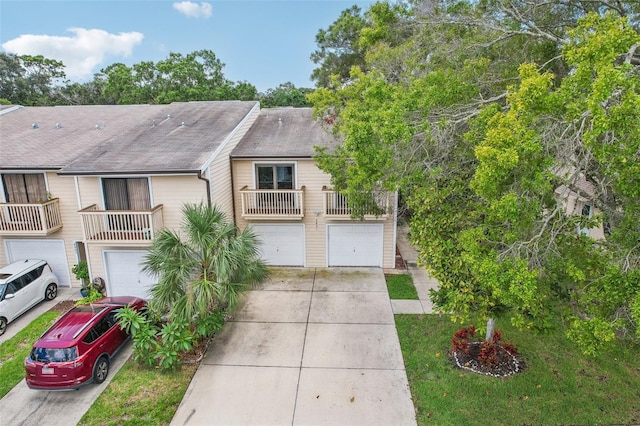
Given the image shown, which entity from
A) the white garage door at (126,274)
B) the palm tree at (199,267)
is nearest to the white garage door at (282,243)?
the white garage door at (126,274)

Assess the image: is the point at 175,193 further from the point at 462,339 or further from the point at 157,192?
the point at 462,339

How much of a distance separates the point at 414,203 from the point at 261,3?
505 inches

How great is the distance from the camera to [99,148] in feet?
43.2

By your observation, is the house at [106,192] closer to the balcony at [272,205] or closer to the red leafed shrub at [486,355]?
the balcony at [272,205]

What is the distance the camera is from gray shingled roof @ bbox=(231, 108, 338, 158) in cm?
1377

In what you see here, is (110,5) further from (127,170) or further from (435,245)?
(435,245)

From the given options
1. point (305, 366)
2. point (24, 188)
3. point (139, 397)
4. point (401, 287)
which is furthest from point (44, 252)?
point (401, 287)

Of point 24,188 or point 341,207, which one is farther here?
point 341,207

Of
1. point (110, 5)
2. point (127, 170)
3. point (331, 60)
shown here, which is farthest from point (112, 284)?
point (331, 60)

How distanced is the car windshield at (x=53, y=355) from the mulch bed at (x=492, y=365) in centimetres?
853

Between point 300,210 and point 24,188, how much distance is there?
379 inches

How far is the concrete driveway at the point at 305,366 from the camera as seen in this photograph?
7.38 metres

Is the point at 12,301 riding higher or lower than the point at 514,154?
lower

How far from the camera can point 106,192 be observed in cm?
1231
